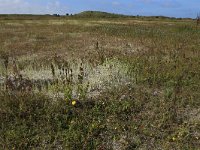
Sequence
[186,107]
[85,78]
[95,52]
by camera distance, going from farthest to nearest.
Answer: [95,52] < [85,78] < [186,107]

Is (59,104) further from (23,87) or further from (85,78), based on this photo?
(85,78)

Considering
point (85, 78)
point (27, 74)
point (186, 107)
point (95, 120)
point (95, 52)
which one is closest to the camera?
point (95, 120)

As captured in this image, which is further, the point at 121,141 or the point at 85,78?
the point at 85,78

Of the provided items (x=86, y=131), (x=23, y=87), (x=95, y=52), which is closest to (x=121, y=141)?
(x=86, y=131)

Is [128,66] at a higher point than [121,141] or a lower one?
higher

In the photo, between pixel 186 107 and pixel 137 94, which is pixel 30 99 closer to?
pixel 137 94

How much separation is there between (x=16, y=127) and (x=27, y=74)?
15.8 ft

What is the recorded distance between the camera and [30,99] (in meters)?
11.5

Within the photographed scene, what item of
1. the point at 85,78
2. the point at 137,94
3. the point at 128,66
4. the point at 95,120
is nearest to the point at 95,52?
the point at 128,66

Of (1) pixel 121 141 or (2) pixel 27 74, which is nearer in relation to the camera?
(1) pixel 121 141

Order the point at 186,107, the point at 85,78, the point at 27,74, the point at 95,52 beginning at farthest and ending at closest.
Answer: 1. the point at 95,52
2. the point at 27,74
3. the point at 85,78
4. the point at 186,107

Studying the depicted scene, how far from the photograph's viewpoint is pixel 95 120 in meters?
11.0

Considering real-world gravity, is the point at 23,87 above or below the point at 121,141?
above

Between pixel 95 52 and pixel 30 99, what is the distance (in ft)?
33.2
